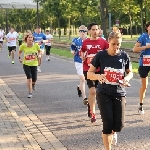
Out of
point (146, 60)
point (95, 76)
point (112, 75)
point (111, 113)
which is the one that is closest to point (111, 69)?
point (112, 75)

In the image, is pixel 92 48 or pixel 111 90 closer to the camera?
pixel 111 90

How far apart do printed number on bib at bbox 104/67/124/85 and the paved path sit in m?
1.27

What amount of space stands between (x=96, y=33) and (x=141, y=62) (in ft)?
5.01


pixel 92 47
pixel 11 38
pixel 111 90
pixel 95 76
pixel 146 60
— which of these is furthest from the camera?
pixel 11 38

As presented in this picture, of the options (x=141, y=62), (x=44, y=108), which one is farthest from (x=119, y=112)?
(x=44, y=108)

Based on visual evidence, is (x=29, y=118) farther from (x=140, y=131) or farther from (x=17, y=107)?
(x=140, y=131)

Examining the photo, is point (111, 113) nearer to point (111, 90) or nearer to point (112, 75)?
point (111, 90)

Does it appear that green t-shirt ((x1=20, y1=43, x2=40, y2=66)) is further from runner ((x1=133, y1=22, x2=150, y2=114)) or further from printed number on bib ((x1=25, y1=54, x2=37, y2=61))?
runner ((x1=133, y1=22, x2=150, y2=114))

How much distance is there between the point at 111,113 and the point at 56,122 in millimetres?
3021

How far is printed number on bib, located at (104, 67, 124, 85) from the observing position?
6.06 metres

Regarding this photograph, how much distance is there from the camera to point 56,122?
891cm

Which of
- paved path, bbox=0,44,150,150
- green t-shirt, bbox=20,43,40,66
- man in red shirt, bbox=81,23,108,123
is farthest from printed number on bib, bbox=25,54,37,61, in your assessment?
man in red shirt, bbox=81,23,108,123

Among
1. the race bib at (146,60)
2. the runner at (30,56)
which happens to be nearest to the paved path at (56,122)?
the runner at (30,56)

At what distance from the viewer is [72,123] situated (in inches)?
344
